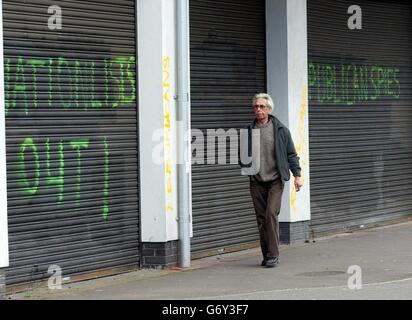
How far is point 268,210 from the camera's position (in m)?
11.0

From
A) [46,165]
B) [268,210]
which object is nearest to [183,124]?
[268,210]

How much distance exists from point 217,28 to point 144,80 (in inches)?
70.3

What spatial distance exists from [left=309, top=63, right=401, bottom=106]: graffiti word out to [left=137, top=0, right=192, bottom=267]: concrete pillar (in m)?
3.57

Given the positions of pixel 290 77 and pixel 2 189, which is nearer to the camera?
pixel 2 189

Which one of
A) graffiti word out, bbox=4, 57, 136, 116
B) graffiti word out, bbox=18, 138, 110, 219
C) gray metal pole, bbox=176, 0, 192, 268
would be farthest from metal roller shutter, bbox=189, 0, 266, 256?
graffiti word out, bbox=18, 138, 110, 219

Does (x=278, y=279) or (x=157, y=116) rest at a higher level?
(x=157, y=116)

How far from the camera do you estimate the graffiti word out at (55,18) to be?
395 inches

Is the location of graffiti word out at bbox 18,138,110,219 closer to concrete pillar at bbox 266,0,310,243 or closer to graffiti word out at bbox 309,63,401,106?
concrete pillar at bbox 266,0,310,243

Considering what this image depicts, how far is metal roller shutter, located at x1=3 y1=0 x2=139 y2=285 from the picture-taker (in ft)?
31.7

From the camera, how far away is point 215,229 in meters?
12.4

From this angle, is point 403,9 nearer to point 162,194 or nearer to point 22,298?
point 162,194

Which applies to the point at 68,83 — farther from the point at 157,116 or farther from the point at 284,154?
the point at 284,154

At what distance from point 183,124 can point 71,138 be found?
1.43 m

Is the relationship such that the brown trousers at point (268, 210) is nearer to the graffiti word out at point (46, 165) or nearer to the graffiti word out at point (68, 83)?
the graffiti word out at point (68, 83)
